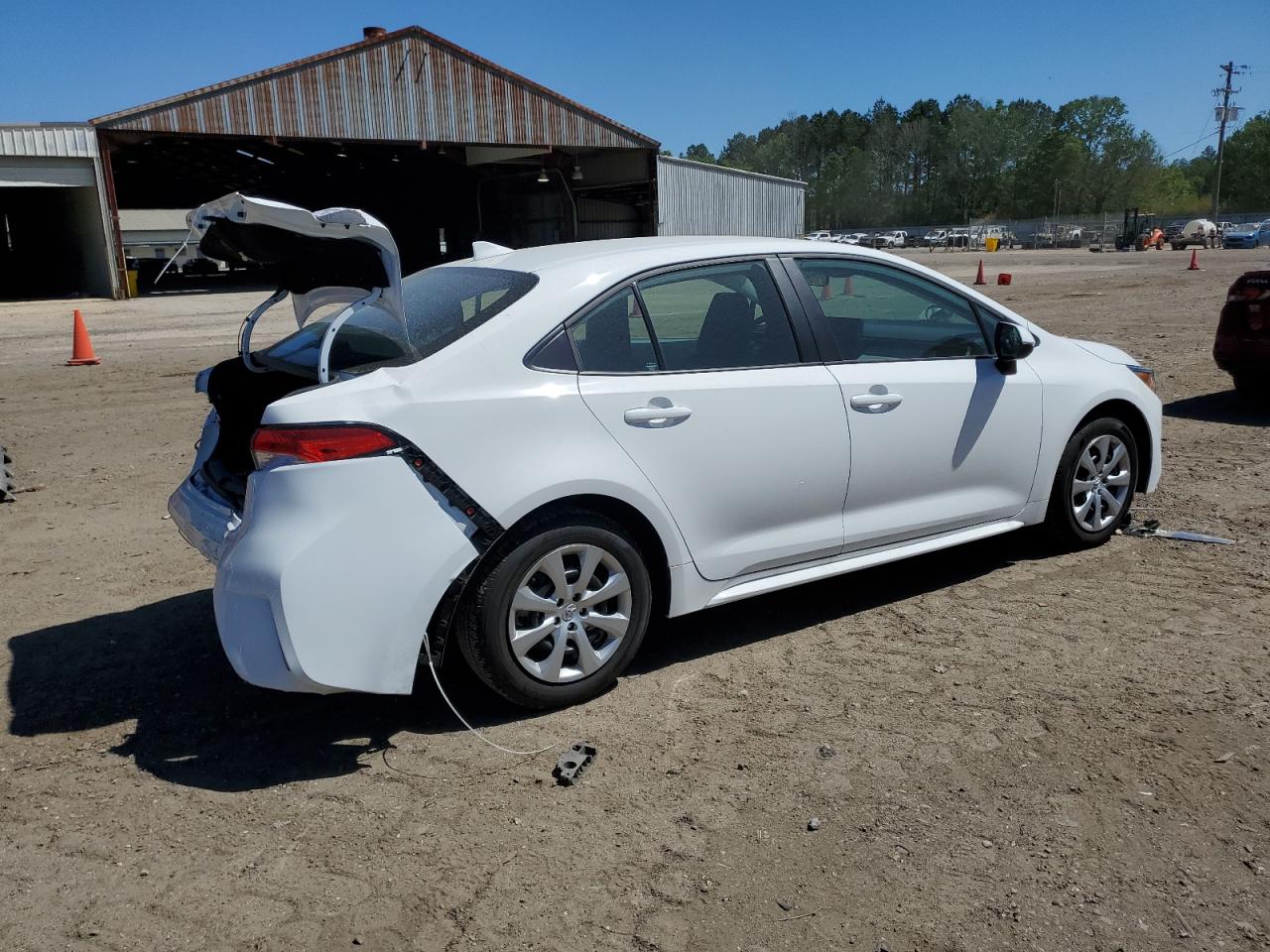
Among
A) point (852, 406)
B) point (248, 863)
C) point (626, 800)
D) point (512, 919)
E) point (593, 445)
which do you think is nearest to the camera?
point (512, 919)

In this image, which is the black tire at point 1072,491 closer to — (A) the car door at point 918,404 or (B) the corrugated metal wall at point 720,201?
(A) the car door at point 918,404

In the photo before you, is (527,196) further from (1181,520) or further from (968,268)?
(1181,520)

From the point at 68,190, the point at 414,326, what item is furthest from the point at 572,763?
the point at 68,190

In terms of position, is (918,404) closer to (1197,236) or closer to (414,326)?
(414,326)

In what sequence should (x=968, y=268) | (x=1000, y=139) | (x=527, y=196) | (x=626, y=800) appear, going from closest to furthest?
1. (x=626, y=800)
2. (x=968, y=268)
3. (x=527, y=196)
4. (x=1000, y=139)

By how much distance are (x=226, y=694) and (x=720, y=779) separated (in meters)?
1.98

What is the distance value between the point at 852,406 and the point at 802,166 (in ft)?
491

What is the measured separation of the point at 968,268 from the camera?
128 ft

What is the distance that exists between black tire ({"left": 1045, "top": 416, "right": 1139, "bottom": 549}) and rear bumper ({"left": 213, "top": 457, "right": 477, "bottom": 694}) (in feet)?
10.8

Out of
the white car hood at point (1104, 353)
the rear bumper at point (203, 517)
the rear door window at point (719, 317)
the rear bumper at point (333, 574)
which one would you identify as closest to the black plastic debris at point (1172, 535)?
the white car hood at point (1104, 353)

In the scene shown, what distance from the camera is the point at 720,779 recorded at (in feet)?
11.0

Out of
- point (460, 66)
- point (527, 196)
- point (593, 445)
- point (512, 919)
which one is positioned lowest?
point (512, 919)

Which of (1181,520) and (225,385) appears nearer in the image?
(225,385)

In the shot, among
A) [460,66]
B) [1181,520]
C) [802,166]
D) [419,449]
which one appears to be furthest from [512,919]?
[802,166]
